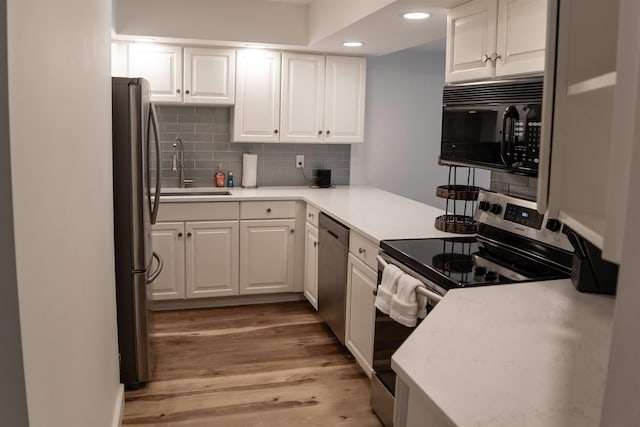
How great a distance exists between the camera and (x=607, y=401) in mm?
642

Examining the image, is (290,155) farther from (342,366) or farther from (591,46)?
(591,46)

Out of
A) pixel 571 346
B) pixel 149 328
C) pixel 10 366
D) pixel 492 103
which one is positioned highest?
pixel 492 103

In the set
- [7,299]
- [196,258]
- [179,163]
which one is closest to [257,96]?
[179,163]

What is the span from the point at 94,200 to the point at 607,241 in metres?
1.67

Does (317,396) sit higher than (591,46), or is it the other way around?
(591,46)

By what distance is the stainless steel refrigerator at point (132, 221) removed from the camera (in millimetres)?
2842

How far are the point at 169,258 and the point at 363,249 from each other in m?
1.81

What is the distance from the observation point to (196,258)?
436cm

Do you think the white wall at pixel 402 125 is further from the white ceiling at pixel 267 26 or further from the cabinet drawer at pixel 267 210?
the cabinet drawer at pixel 267 210

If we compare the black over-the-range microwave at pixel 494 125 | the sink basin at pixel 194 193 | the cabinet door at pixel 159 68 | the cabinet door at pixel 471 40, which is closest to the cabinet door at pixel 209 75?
the cabinet door at pixel 159 68

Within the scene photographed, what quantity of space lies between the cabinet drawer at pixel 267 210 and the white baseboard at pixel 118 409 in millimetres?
1798

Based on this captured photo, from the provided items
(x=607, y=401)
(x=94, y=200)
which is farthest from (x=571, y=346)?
(x=94, y=200)

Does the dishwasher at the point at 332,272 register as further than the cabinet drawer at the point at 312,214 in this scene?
No

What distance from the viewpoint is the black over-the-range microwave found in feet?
7.09
